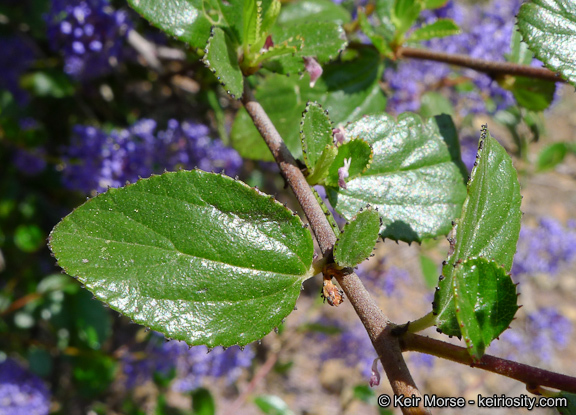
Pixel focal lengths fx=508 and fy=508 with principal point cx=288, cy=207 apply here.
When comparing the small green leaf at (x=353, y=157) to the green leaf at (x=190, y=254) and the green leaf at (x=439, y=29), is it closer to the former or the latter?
the green leaf at (x=190, y=254)

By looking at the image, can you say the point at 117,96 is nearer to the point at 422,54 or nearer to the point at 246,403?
the point at 422,54

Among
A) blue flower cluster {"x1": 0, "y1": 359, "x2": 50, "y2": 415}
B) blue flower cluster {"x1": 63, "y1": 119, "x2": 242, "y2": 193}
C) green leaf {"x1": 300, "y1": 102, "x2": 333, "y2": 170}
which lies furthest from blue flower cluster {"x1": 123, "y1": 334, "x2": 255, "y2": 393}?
green leaf {"x1": 300, "y1": 102, "x2": 333, "y2": 170}

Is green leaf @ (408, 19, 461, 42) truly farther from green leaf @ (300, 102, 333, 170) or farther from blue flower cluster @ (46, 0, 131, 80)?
blue flower cluster @ (46, 0, 131, 80)

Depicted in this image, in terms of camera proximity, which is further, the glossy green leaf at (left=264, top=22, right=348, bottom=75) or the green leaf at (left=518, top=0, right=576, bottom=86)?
the glossy green leaf at (left=264, top=22, right=348, bottom=75)

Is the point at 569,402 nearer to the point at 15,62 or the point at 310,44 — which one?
the point at 310,44

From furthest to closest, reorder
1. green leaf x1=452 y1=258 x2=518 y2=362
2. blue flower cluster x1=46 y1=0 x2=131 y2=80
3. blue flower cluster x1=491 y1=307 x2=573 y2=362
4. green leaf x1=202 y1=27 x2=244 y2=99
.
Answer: blue flower cluster x1=491 y1=307 x2=573 y2=362, blue flower cluster x1=46 y1=0 x2=131 y2=80, green leaf x1=202 y1=27 x2=244 y2=99, green leaf x1=452 y1=258 x2=518 y2=362

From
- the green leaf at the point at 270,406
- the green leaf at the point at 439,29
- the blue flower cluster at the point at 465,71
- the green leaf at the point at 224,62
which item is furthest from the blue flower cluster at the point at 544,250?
the green leaf at the point at 224,62
